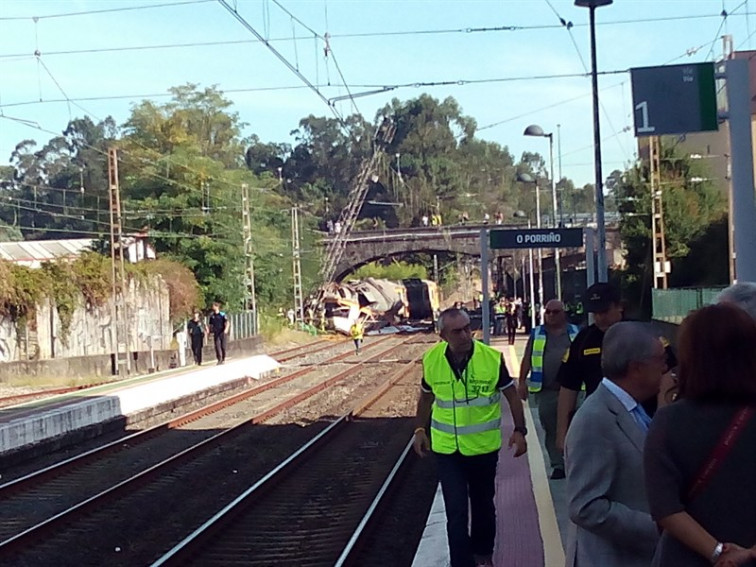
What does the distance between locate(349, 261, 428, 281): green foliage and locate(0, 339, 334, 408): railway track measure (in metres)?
40.5

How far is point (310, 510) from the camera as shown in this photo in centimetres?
1288

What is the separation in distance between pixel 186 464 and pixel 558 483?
266 inches

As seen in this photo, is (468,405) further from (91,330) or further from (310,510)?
(91,330)

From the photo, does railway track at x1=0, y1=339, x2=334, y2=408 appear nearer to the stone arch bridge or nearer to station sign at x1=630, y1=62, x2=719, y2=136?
station sign at x1=630, y1=62, x2=719, y2=136

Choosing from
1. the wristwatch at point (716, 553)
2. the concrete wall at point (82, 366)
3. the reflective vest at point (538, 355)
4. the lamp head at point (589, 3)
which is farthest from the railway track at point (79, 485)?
the concrete wall at point (82, 366)

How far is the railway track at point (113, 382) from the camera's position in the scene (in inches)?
1059

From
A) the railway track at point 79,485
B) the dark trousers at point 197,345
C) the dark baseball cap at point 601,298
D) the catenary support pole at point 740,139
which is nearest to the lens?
the dark baseball cap at point 601,298

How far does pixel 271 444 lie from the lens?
62.7 ft

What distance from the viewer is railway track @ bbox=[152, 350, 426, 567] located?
10451 mm

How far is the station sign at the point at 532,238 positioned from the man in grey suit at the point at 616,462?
1490 centimetres

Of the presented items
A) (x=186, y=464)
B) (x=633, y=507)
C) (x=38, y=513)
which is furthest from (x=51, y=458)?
(x=633, y=507)

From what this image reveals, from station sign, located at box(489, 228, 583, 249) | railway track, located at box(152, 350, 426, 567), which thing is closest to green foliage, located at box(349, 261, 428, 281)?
station sign, located at box(489, 228, 583, 249)

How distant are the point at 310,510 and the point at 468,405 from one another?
5680 mm

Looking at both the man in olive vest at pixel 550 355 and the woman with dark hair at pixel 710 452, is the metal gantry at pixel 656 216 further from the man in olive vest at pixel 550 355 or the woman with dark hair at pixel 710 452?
the woman with dark hair at pixel 710 452
